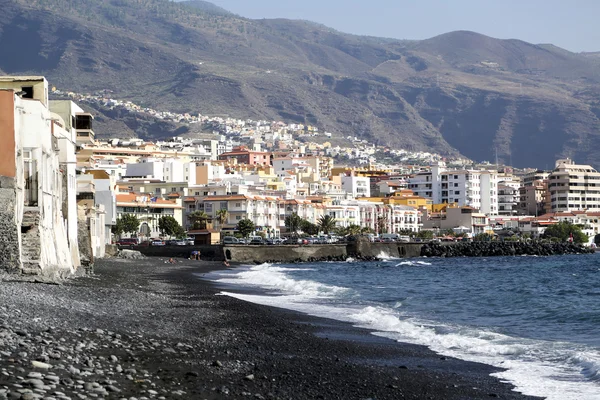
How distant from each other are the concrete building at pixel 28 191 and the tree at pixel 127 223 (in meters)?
66.0

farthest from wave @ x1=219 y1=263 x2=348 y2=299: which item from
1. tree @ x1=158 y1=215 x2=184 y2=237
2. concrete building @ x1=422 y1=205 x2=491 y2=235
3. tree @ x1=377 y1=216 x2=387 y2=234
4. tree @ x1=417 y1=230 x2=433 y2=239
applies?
concrete building @ x1=422 y1=205 x2=491 y2=235

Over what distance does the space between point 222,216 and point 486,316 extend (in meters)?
90.1

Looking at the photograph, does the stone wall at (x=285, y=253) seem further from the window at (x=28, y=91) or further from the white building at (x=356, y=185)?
the white building at (x=356, y=185)

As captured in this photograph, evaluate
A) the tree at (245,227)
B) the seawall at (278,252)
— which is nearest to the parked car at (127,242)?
the seawall at (278,252)

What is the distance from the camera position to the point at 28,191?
104ft

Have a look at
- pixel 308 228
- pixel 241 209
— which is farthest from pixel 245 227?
pixel 308 228

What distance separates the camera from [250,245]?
90.2 m

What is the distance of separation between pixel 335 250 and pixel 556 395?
263 feet

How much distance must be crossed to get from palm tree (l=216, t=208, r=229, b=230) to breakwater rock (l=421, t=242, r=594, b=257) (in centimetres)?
2389

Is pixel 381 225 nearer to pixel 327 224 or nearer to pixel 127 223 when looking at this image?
pixel 327 224

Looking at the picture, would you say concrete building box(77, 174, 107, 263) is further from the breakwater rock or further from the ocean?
the breakwater rock

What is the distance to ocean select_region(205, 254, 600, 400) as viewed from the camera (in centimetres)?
2077

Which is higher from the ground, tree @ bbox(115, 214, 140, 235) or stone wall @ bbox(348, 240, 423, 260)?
tree @ bbox(115, 214, 140, 235)

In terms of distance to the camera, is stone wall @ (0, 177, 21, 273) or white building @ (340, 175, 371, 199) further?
white building @ (340, 175, 371, 199)
